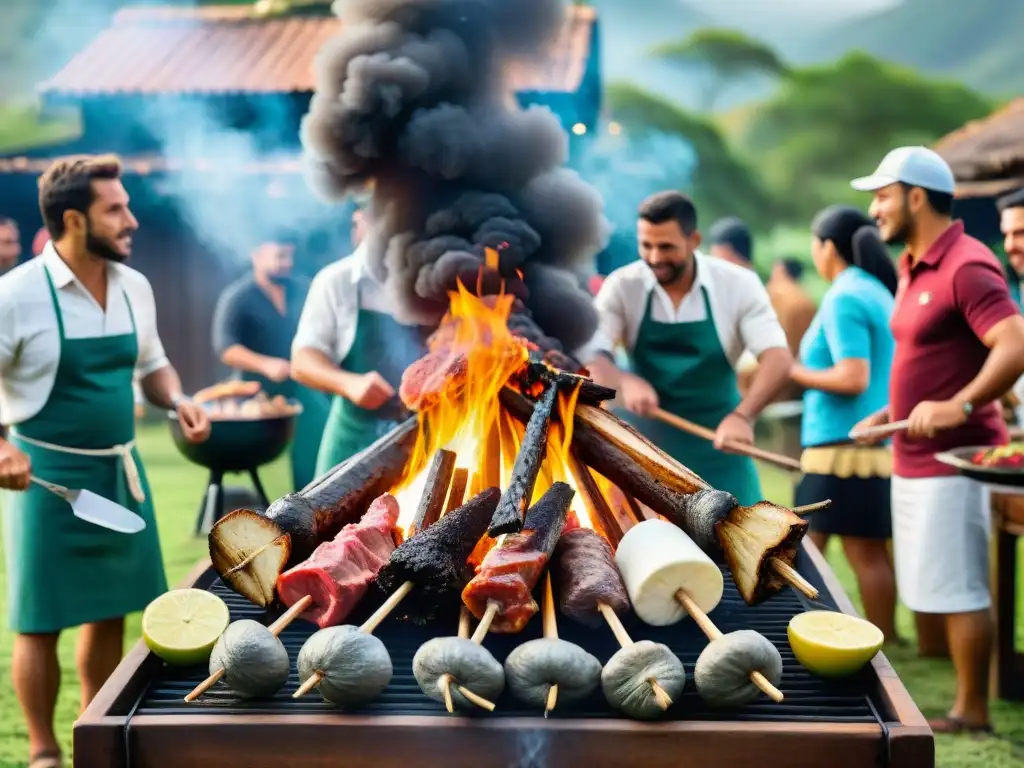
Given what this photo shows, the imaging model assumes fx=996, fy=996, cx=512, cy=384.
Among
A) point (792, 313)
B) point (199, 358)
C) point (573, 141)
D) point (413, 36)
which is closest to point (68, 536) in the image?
point (413, 36)

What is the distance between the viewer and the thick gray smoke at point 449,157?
14.1 feet

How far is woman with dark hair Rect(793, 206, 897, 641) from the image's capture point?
5281 millimetres

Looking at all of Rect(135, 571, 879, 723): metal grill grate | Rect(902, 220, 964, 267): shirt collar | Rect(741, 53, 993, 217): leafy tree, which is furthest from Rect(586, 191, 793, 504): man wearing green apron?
Rect(741, 53, 993, 217): leafy tree

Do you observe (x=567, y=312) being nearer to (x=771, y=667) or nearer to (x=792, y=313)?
(x=771, y=667)

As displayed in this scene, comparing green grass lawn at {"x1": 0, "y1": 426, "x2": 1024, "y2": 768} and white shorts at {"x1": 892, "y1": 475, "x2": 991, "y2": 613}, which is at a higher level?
white shorts at {"x1": 892, "y1": 475, "x2": 991, "y2": 613}

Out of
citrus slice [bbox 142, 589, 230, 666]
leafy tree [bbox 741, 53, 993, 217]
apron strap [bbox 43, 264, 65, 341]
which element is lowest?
citrus slice [bbox 142, 589, 230, 666]

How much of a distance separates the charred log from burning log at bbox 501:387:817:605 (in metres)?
0.42

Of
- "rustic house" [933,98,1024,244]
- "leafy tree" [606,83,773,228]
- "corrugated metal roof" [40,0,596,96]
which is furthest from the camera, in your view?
"leafy tree" [606,83,773,228]

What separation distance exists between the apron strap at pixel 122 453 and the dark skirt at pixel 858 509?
11.4 ft

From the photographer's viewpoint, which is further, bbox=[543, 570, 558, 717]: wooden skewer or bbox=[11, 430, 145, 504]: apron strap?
bbox=[11, 430, 145, 504]: apron strap

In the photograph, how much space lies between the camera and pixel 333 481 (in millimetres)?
3154

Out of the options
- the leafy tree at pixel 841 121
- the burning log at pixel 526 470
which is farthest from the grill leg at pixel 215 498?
the leafy tree at pixel 841 121

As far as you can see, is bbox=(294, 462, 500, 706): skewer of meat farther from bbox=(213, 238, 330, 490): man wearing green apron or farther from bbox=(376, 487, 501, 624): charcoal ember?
bbox=(213, 238, 330, 490): man wearing green apron

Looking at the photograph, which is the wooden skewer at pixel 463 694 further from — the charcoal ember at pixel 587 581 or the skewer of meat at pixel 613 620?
A: the charcoal ember at pixel 587 581
